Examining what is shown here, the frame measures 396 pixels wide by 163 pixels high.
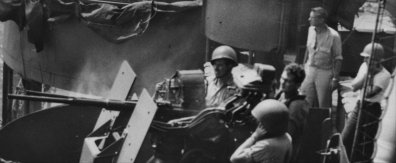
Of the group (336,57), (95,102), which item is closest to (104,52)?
(336,57)

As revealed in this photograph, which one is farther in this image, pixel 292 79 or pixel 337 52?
pixel 337 52

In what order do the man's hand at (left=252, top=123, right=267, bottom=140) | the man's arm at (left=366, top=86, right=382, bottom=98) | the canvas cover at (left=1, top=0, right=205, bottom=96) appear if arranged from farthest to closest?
the canvas cover at (left=1, top=0, right=205, bottom=96)
the man's arm at (left=366, top=86, right=382, bottom=98)
the man's hand at (left=252, top=123, right=267, bottom=140)

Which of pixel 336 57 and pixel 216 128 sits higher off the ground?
pixel 336 57

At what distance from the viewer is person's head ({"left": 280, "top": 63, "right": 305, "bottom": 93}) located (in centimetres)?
886

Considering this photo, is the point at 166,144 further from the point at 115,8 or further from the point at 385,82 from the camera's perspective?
the point at 115,8

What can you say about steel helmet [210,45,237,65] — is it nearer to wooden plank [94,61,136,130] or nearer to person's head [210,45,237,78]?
person's head [210,45,237,78]

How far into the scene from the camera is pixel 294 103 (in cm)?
871

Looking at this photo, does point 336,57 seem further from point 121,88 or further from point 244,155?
point 244,155

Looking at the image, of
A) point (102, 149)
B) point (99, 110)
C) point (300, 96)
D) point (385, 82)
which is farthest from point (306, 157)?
point (99, 110)

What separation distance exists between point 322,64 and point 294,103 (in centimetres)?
342

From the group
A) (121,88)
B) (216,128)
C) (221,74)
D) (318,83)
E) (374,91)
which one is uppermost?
(221,74)

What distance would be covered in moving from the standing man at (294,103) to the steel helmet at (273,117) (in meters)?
0.70

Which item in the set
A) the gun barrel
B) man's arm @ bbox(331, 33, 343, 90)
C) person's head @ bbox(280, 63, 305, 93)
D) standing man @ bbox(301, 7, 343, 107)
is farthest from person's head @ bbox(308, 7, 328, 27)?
the gun barrel

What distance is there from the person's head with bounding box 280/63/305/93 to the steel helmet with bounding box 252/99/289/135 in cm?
99
